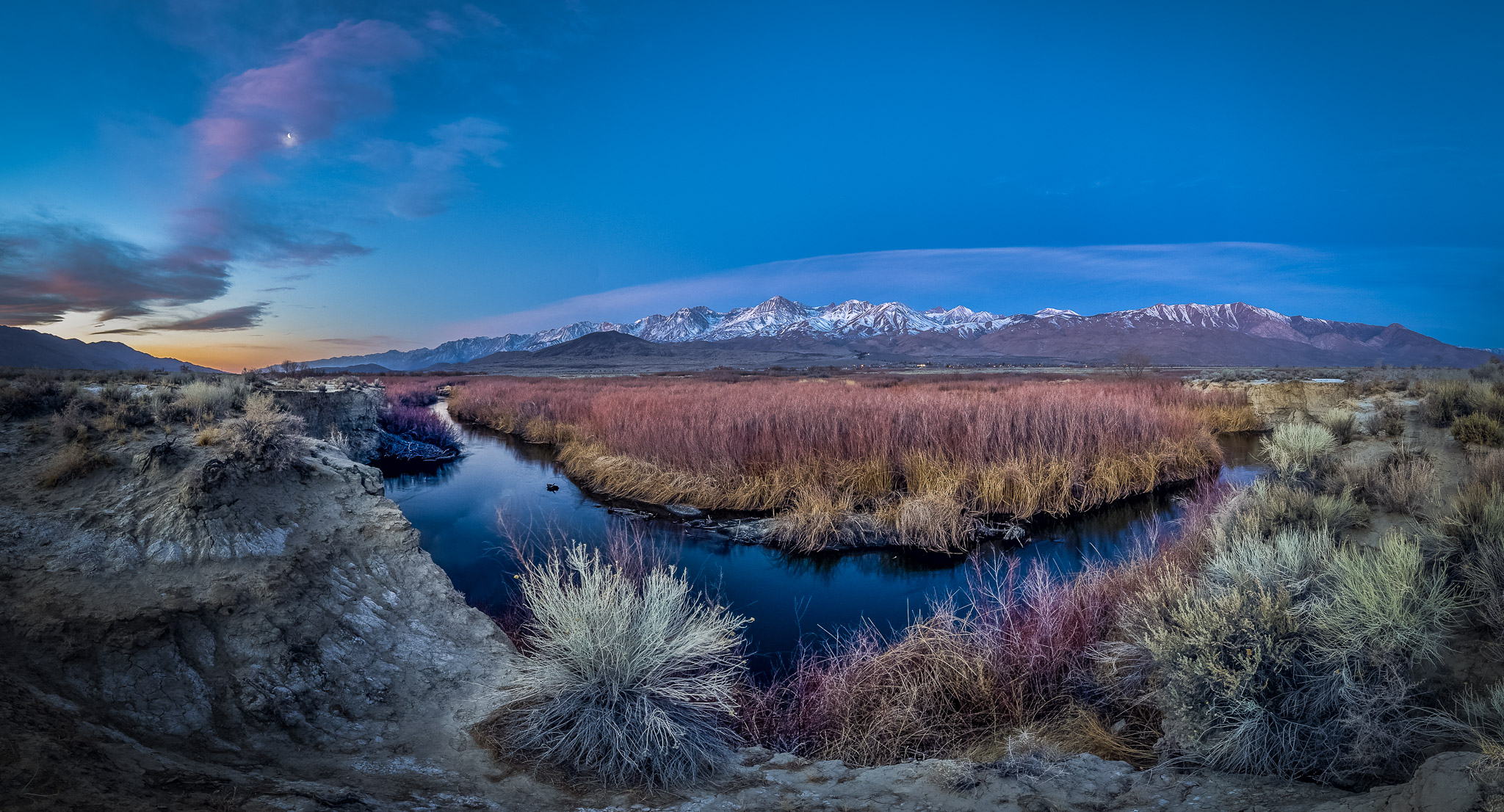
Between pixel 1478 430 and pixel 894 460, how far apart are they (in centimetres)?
992

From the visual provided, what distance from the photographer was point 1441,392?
13.3 metres

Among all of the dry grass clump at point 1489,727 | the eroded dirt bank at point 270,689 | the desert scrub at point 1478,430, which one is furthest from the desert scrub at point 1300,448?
the eroded dirt bank at point 270,689

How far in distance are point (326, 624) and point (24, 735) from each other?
2411 millimetres

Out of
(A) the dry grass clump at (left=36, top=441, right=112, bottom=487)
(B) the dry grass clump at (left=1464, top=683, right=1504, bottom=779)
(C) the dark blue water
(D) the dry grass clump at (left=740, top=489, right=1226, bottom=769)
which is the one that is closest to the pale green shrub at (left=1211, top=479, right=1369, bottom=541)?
(C) the dark blue water

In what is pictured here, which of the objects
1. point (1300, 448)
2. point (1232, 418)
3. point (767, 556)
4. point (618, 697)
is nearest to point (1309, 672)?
point (618, 697)

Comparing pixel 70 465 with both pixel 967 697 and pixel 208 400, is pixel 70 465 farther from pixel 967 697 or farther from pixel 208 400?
pixel 967 697

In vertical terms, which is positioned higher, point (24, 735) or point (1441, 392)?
point (1441, 392)

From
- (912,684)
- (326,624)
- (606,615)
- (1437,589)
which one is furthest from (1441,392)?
(326,624)

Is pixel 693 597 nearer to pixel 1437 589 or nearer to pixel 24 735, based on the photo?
pixel 24 735

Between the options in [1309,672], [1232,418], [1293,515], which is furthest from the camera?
[1232,418]

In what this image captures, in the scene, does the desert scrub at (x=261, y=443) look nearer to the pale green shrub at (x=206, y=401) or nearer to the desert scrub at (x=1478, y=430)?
the pale green shrub at (x=206, y=401)

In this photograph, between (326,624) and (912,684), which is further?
(326,624)

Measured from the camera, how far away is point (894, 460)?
37.8 feet

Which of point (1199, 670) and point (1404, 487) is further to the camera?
point (1404, 487)
